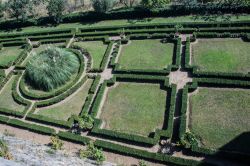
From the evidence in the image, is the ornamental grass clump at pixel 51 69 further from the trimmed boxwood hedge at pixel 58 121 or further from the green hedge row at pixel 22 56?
the green hedge row at pixel 22 56

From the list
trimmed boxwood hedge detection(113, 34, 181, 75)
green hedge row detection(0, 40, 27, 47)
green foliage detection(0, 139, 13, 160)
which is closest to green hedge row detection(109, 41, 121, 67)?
trimmed boxwood hedge detection(113, 34, 181, 75)

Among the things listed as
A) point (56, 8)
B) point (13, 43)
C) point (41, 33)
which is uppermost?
point (56, 8)

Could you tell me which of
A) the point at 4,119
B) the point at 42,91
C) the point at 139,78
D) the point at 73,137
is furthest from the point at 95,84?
the point at 4,119

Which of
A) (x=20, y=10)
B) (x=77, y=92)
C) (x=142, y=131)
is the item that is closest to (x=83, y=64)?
(x=77, y=92)

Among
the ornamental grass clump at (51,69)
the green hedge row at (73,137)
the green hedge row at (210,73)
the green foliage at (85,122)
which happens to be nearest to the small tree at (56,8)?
the ornamental grass clump at (51,69)

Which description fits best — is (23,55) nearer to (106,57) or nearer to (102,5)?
(106,57)
